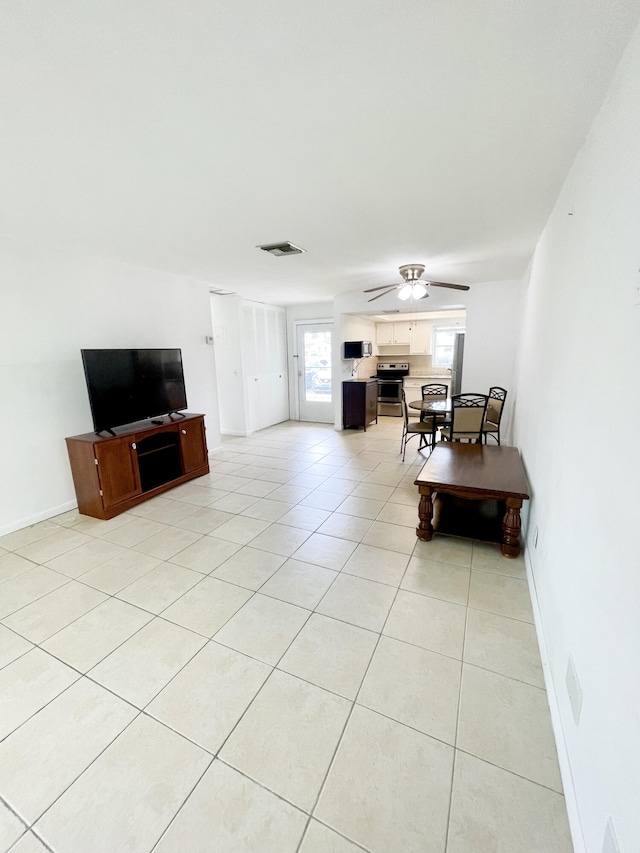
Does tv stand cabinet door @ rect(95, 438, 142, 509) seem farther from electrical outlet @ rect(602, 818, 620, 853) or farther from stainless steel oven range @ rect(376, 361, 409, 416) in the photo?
stainless steel oven range @ rect(376, 361, 409, 416)

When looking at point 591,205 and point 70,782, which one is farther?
→ point 591,205

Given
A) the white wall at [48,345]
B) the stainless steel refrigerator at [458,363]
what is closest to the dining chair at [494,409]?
the stainless steel refrigerator at [458,363]

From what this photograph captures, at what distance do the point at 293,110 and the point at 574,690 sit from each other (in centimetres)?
244

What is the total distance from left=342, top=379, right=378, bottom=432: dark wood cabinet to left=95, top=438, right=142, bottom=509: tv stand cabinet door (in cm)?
406

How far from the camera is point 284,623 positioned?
6.37 feet

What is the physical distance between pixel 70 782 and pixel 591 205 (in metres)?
3.03

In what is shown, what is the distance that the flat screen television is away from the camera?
320 centimetres

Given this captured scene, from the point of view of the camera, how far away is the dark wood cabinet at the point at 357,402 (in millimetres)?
6516

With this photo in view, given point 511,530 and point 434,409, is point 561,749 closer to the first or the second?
point 511,530

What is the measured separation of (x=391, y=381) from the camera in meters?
7.66

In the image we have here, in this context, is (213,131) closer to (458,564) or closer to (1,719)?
(1,719)

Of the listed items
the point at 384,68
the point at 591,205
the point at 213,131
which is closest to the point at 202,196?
the point at 213,131

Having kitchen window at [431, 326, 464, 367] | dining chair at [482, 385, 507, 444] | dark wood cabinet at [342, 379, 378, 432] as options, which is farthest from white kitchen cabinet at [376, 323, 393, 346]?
dining chair at [482, 385, 507, 444]

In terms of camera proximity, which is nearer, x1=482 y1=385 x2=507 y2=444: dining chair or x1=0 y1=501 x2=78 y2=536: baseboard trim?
x1=0 y1=501 x2=78 y2=536: baseboard trim
